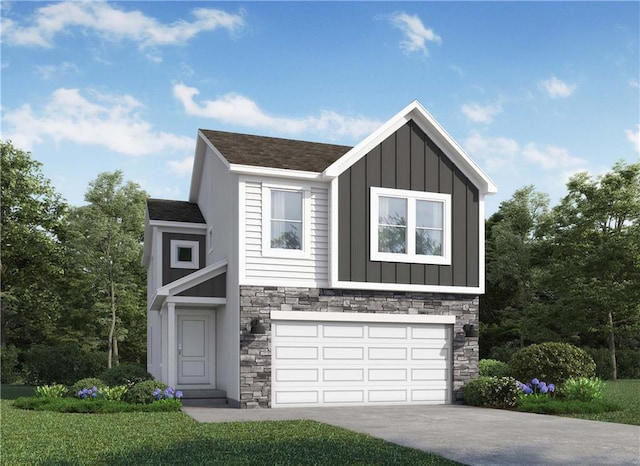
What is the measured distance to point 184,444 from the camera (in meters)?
9.88

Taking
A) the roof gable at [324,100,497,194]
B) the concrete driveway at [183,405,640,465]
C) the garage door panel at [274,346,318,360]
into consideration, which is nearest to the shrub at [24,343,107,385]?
the concrete driveway at [183,405,640,465]

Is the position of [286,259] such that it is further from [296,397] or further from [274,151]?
[296,397]

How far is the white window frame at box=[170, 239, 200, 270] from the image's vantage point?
20922 millimetres

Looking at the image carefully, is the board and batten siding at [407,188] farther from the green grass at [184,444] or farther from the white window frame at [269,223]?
the green grass at [184,444]

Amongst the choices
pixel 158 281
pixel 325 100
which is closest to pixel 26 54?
pixel 158 281

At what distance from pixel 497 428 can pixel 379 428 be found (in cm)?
206

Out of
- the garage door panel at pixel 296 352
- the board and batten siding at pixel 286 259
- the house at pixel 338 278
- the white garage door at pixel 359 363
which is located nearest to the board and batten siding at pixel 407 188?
the house at pixel 338 278

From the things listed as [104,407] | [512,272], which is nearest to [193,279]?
[104,407]

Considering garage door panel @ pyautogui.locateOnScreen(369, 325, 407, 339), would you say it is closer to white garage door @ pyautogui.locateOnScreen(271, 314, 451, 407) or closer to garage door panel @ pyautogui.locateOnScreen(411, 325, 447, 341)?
white garage door @ pyautogui.locateOnScreen(271, 314, 451, 407)

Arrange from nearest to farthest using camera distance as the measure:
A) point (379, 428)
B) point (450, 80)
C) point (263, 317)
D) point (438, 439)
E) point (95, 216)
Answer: point (438, 439) → point (379, 428) → point (263, 317) → point (450, 80) → point (95, 216)

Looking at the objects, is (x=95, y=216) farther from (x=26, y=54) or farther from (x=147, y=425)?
(x=147, y=425)

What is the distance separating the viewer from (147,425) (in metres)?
12.1

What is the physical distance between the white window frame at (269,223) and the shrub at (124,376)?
4635 millimetres

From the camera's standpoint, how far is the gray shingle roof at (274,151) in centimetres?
1680
